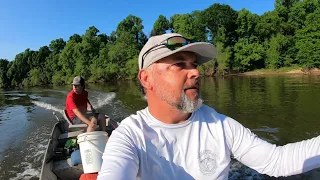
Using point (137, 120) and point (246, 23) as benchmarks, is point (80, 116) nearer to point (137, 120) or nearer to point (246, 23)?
point (137, 120)

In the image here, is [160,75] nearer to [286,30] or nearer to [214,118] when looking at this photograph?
[214,118]

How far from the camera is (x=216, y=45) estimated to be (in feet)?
169

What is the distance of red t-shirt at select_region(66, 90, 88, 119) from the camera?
7.36 meters

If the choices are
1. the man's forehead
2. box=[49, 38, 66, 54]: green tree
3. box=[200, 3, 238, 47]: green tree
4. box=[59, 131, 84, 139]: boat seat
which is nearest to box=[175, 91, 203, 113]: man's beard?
the man's forehead

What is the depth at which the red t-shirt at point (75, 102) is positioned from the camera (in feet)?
24.1

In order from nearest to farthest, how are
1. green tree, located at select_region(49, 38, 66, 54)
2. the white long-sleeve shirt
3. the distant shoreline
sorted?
the white long-sleeve shirt, the distant shoreline, green tree, located at select_region(49, 38, 66, 54)

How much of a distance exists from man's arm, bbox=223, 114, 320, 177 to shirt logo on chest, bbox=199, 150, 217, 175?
19 cm

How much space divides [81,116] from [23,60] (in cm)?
7759

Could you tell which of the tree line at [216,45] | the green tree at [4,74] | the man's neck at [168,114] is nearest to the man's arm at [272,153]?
the man's neck at [168,114]

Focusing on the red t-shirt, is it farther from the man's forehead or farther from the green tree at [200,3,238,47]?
the green tree at [200,3,238,47]

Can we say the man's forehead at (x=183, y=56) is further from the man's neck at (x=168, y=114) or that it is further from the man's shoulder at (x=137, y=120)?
the man's shoulder at (x=137, y=120)

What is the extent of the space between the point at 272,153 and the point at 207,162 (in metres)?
0.44

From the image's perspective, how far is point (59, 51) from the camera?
79.4 meters

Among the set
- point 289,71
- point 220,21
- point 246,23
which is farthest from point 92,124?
point 246,23
